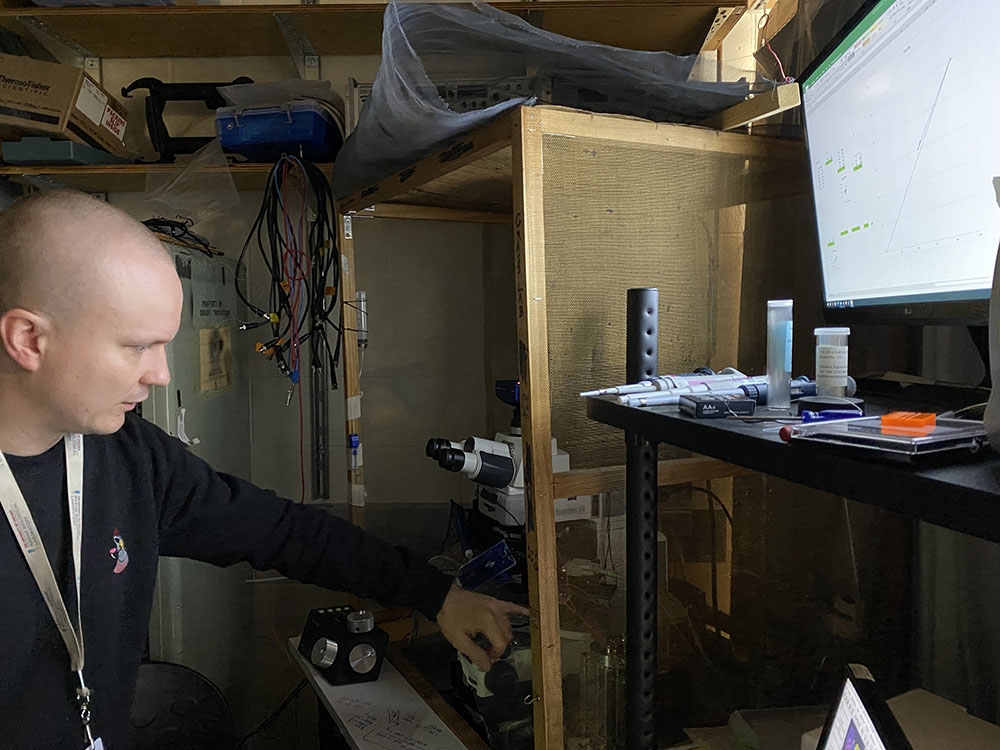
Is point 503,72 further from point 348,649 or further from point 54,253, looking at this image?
point 348,649

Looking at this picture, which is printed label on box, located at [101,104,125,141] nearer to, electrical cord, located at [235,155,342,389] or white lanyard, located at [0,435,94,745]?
electrical cord, located at [235,155,342,389]

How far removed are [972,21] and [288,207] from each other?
1.67m

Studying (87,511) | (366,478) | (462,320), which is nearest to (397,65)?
(87,511)

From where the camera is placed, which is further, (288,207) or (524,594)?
(288,207)

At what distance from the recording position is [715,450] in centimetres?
59

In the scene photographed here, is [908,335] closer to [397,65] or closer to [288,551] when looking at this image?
[397,65]

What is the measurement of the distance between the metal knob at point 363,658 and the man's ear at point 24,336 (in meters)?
0.77

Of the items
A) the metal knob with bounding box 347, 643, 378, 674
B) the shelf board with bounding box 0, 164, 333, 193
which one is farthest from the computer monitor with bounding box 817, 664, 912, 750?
the shelf board with bounding box 0, 164, 333, 193

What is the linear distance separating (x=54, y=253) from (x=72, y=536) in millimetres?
418

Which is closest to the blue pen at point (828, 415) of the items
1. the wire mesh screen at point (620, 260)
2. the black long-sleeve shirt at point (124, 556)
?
the wire mesh screen at point (620, 260)

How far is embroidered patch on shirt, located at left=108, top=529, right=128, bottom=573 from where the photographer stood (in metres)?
1.10

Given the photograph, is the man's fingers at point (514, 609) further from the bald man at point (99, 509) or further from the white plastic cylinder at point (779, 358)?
the white plastic cylinder at point (779, 358)

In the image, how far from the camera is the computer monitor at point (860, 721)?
0.58 m

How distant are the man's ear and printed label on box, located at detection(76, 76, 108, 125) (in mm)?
1095
